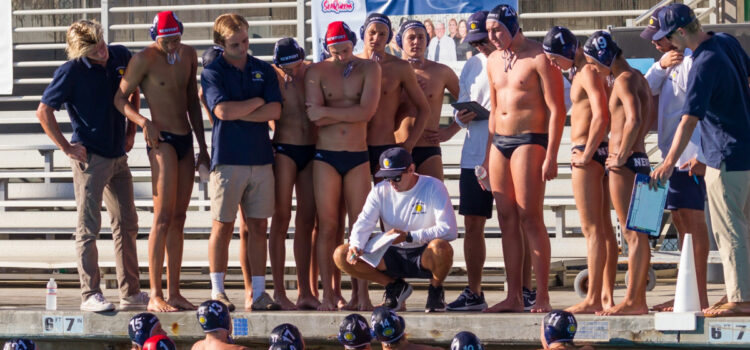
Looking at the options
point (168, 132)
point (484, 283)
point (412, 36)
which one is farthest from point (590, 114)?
point (484, 283)

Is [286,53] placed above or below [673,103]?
above

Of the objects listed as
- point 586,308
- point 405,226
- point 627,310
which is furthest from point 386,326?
point 627,310

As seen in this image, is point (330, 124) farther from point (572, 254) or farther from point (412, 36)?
point (572, 254)

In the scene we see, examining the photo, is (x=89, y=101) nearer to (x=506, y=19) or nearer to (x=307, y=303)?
(x=307, y=303)

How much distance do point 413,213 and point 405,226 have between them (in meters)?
0.11

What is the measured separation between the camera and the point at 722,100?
24.6 ft

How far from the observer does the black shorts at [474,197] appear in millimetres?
9102

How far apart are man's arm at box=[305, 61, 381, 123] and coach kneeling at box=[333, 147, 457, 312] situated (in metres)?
0.49

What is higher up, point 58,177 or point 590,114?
point 590,114

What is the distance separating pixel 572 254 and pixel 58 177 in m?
6.19

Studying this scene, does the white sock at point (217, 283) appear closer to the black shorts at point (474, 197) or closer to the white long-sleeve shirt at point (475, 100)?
the black shorts at point (474, 197)

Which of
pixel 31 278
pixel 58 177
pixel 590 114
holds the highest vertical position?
pixel 590 114

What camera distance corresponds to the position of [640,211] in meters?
7.78

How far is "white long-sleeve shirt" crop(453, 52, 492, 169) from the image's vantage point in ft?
30.0
